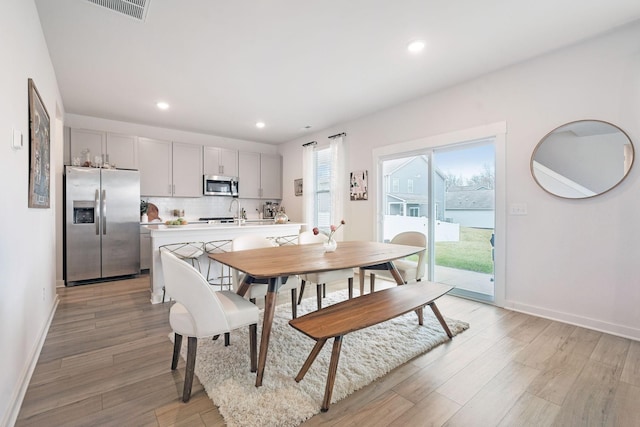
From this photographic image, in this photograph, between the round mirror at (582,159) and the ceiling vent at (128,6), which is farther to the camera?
the round mirror at (582,159)

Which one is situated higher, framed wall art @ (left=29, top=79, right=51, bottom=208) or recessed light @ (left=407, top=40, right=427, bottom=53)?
recessed light @ (left=407, top=40, right=427, bottom=53)

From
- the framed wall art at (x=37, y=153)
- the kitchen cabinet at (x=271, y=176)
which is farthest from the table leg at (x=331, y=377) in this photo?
the kitchen cabinet at (x=271, y=176)

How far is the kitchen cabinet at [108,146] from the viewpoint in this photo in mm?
4469

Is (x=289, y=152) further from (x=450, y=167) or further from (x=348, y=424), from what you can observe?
(x=348, y=424)

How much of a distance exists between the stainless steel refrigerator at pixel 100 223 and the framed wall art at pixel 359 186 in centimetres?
347

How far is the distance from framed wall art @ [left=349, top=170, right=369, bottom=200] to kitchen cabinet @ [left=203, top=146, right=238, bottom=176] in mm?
2609

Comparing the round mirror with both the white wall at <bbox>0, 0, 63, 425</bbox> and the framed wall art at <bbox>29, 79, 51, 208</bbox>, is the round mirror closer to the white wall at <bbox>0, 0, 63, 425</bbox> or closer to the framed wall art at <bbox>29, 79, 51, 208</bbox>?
the white wall at <bbox>0, 0, 63, 425</bbox>

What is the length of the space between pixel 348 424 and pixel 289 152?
555 centimetres

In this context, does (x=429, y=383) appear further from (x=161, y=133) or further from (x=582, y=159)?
(x=161, y=133)

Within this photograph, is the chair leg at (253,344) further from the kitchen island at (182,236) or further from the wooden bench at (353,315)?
the kitchen island at (182,236)

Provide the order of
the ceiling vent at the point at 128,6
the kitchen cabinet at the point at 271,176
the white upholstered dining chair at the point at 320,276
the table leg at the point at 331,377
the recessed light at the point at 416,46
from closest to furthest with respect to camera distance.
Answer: the table leg at the point at 331,377 < the ceiling vent at the point at 128,6 < the recessed light at the point at 416,46 < the white upholstered dining chair at the point at 320,276 < the kitchen cabinet at the point at 271,176

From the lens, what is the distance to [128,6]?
2.12 metres

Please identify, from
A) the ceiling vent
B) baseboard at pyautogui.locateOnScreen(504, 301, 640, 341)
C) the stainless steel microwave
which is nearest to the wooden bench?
baseboard at pyautogui.locateOnScreen(504, 301, 640, 341)

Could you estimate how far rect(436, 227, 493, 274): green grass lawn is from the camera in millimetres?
3377
